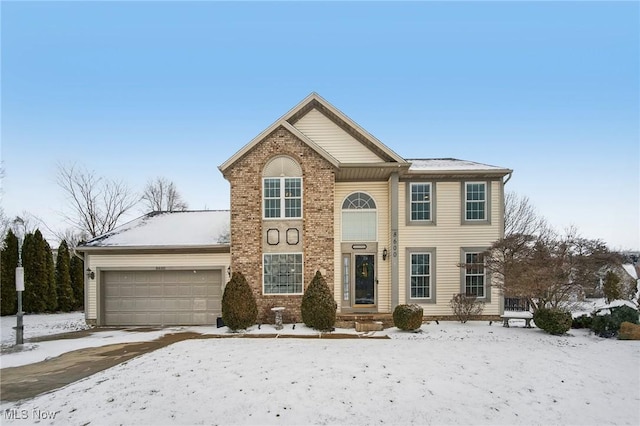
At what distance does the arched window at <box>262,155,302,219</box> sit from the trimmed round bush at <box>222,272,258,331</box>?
9.13 ft

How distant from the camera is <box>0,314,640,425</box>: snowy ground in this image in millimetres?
5074

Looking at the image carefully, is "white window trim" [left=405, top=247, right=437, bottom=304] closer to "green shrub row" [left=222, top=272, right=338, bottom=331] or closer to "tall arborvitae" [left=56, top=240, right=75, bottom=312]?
"green shrub row" [left=222, top=272, right=338, bottom=331]

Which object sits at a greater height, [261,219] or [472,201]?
[472,201]

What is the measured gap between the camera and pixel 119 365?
731 centimetres

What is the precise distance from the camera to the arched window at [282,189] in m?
12.1

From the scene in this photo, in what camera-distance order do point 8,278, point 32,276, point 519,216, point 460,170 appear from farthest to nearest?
point 519,216
point 32,276
point 8,278
point 460,170

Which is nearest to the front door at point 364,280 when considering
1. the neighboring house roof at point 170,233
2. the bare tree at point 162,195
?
the neighboring house roof at point 170,233

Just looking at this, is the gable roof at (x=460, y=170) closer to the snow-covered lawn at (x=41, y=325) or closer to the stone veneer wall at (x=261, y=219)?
the stone veneer wall at (x=261, y=219)

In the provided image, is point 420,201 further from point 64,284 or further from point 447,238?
point 64,284

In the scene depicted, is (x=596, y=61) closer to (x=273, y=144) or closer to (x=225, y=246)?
(x=273, y=144)

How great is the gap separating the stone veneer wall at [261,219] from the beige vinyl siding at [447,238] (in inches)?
127

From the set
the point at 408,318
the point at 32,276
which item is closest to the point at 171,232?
the point at 32,276

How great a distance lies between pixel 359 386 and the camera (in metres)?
5.99

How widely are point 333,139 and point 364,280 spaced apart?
604 centimetres
